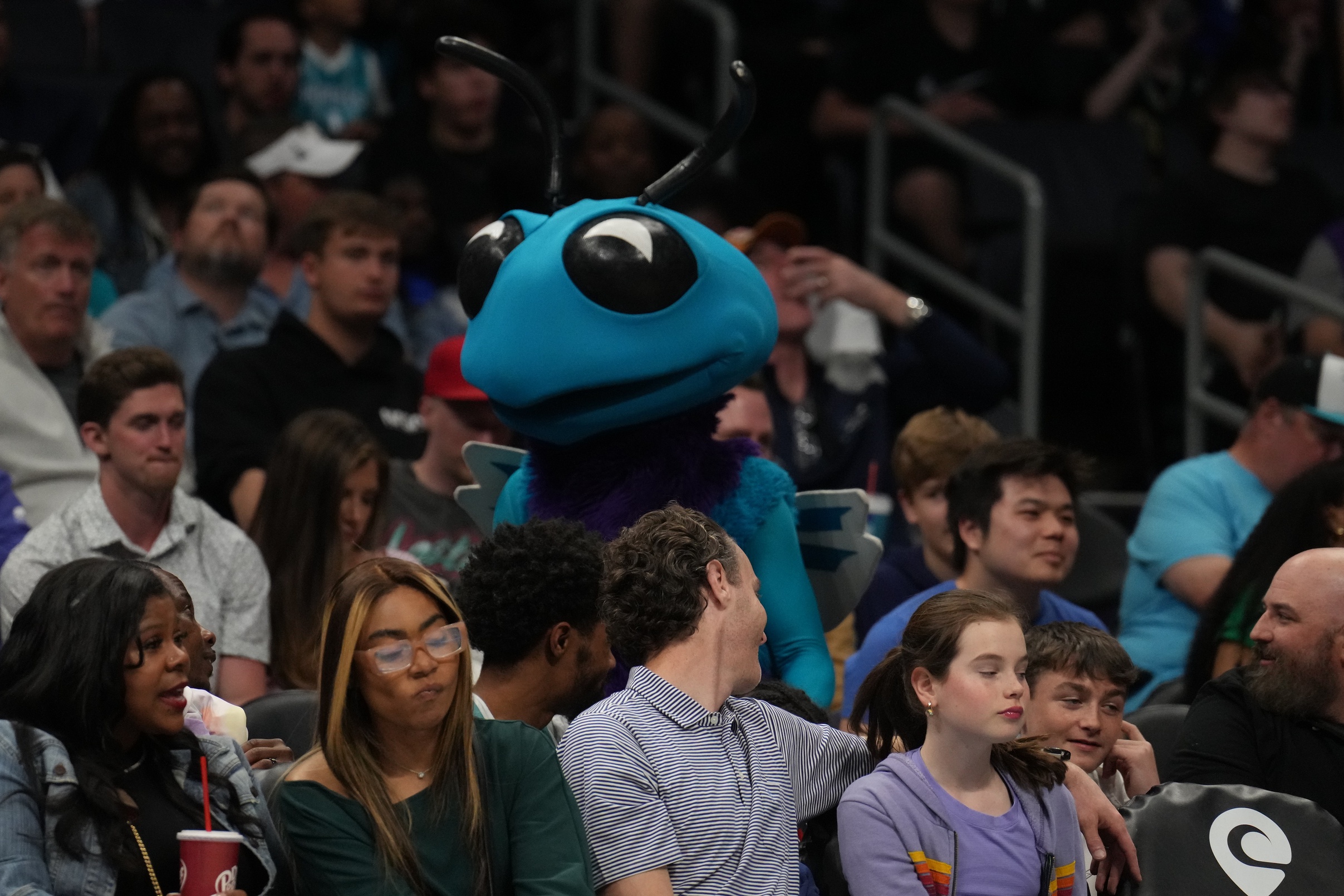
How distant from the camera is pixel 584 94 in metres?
7.08

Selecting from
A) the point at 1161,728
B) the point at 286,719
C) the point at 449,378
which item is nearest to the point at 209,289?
the point at 449,378

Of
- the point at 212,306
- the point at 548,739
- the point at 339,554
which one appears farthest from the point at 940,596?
the point at 212,306

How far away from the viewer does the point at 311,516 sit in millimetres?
4133

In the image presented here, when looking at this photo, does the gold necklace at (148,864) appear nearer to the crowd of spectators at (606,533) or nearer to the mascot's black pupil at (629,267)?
the crowd of spectators at (606,533)

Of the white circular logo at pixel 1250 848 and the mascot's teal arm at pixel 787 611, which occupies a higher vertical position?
the mascot's teal arm at pixel 787 611

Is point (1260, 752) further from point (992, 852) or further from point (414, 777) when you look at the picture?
point (414, 777)

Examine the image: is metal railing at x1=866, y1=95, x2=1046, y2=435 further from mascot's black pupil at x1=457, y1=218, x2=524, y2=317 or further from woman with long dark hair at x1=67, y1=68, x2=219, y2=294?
mascot's black pupil at x1=457, y1=218, x2=524, y2=317

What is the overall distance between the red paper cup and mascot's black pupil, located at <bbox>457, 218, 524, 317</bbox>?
46.2 inches

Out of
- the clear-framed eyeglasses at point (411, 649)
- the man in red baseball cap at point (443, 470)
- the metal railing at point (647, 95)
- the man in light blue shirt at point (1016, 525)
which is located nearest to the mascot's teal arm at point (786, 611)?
the man in light blue shirt at point (1016, 525)

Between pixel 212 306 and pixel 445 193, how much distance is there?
3.81 ft

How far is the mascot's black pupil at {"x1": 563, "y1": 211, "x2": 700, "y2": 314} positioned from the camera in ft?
10.3

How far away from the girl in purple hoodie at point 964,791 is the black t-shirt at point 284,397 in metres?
2.32

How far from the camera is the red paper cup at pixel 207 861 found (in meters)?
2.44

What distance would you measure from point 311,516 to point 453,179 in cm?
236
